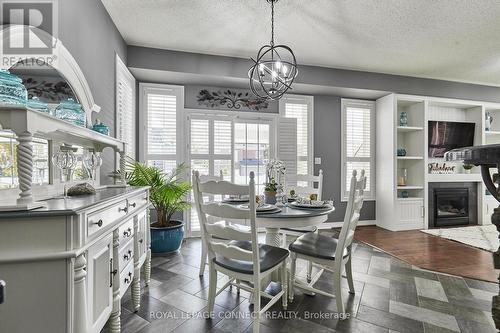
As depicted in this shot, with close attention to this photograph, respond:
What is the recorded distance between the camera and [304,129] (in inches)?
181

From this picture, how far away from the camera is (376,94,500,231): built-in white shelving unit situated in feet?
14.6

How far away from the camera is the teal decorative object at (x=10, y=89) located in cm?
115

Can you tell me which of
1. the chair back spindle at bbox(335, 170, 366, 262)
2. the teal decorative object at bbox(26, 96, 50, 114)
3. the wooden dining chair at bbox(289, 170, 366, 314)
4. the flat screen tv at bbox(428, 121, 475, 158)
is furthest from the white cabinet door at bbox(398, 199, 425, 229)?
the teal decorative object at bbox(26, 96, 50, 114)

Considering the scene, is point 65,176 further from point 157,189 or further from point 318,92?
point 318,92

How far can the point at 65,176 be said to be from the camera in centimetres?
168

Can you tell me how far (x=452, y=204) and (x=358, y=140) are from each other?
221 cm

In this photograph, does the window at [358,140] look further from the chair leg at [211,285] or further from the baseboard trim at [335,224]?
the chair leg at [211,285]

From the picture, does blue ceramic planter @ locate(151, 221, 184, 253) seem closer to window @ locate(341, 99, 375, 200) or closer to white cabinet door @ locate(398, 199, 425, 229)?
window @ locate(341, 99, 375, 200)

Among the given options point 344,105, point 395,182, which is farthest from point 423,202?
point 344,105

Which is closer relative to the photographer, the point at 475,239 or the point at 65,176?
the point at 65,176

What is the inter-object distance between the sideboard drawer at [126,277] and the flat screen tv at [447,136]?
5.37m

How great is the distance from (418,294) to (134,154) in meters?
3.86

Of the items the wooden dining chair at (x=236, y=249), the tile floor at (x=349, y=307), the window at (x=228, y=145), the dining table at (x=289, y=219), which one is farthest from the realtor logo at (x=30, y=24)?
the window at (x=228, y=145)

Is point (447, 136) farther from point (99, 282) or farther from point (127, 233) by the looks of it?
point (99, 282)
